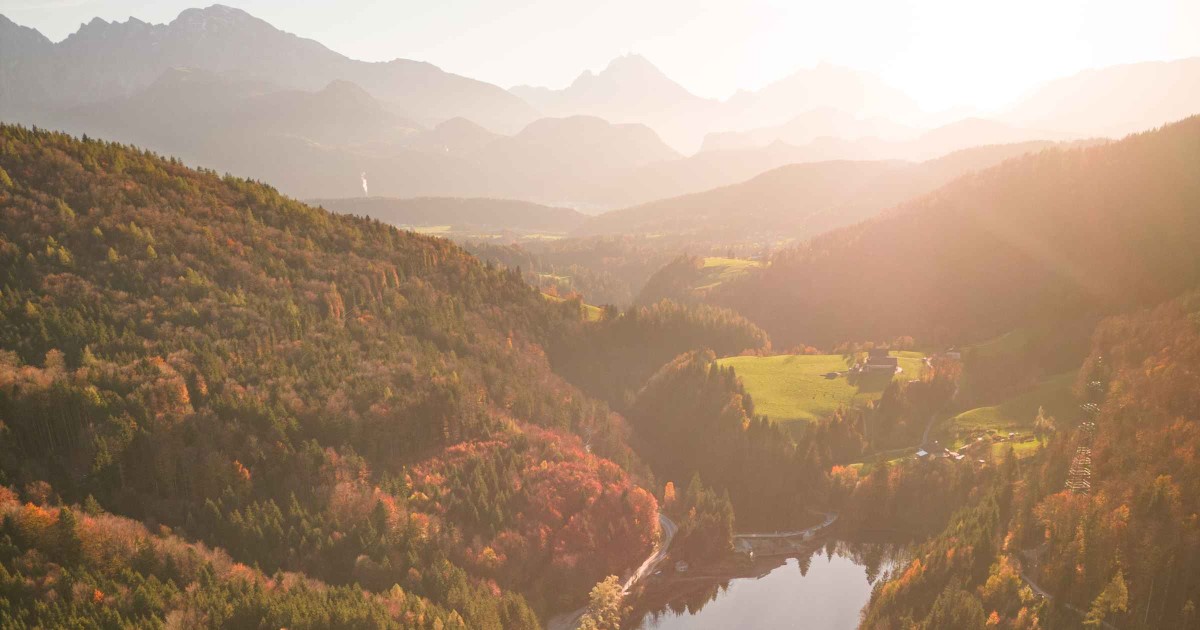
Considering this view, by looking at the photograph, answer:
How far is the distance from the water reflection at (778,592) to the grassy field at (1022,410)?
33209 millimetres

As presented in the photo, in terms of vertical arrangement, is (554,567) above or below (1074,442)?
below

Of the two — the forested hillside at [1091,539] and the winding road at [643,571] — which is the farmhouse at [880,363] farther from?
the winding road at [643,571]

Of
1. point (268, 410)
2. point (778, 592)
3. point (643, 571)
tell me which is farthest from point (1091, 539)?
point (268, 410)

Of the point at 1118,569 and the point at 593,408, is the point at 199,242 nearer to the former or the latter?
the point at 593,408

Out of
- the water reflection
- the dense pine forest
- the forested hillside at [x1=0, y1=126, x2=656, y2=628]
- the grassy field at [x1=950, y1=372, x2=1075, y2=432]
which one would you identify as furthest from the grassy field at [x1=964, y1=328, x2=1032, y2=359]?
the forested hillside at [x1=0, y1=126, x2=656, y2=628]

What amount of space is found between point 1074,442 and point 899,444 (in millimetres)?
39788

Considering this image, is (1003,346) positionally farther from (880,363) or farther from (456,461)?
(456,461)

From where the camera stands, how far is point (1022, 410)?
14200 cm

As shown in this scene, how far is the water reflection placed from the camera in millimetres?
104938

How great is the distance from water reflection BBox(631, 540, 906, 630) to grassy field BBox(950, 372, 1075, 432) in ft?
109

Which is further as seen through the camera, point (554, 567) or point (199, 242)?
point (199, 242)

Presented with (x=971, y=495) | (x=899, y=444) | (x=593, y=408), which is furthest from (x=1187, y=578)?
(x=593, y=408)

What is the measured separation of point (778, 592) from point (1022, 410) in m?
68.3

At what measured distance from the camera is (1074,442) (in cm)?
10519
